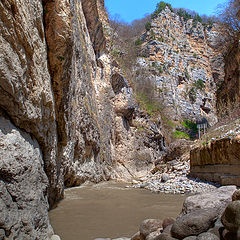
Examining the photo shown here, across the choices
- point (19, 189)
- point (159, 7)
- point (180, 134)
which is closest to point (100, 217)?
point (19, 189)

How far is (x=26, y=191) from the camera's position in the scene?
264 centimetres

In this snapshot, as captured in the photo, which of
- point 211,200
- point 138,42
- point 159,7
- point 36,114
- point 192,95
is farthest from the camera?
point 159,7

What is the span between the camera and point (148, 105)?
2238 centimetres

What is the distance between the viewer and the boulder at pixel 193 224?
2162mm

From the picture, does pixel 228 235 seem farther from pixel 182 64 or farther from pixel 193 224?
pixel 182 64

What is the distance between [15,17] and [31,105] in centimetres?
114

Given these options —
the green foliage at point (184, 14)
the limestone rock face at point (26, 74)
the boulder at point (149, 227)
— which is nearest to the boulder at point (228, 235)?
the boulder at point (149, 227)

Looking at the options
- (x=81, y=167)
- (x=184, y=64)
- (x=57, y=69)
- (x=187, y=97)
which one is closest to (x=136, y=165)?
(x=81, y=167)

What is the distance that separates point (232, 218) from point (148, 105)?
816 inches

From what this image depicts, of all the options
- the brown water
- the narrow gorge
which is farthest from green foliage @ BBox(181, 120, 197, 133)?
the brown water

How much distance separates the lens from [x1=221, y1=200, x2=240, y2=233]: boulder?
70.4 inches

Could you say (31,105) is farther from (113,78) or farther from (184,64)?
(184,64)

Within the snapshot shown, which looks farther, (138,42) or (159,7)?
(159,7)

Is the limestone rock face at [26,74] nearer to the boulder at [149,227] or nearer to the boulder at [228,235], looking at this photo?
the boulder at [149,227]
